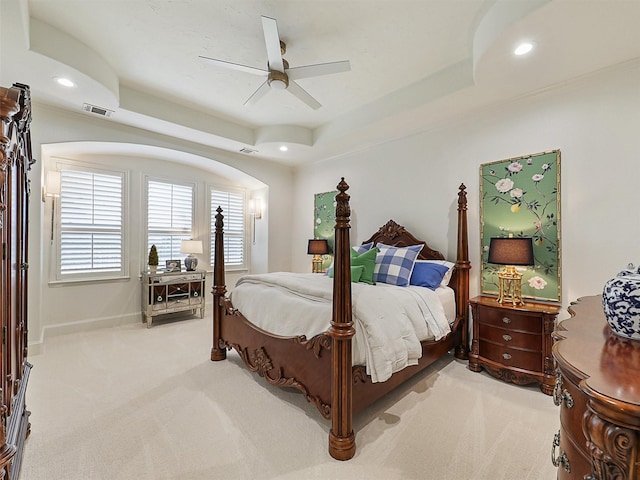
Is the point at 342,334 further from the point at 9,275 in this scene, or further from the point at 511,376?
the point at 511,376

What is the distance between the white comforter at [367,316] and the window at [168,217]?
253cm

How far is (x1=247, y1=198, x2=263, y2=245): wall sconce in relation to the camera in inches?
219

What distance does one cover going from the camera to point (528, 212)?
2857 mm

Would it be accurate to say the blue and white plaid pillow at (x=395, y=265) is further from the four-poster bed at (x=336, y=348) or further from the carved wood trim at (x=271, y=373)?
the carved wood trim at (x=271, y=373)

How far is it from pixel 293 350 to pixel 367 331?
608mm

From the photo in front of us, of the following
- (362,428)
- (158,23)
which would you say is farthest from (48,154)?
(362,428)

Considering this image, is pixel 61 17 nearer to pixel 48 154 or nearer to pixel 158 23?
pixel 158 23

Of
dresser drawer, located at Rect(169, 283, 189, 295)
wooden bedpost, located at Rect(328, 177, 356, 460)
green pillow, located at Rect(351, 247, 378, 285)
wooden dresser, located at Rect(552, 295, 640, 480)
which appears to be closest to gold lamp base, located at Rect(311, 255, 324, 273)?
green pillow, located at Rect(351, 247, 378, 285)

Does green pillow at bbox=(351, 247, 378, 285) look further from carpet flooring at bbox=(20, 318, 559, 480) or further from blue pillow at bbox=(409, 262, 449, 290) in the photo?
carpet flooring at bbox=(20, 318, 559, 480)

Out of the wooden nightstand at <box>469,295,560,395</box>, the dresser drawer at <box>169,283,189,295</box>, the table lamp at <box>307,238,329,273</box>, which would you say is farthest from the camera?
the table lamp at <box>307,238,329,273</box>

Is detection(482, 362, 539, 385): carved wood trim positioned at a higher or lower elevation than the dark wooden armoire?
lower

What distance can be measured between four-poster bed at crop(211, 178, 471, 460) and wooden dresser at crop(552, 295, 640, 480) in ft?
3.23

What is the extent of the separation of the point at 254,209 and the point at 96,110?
284 centimetres

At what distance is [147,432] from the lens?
185 cm
